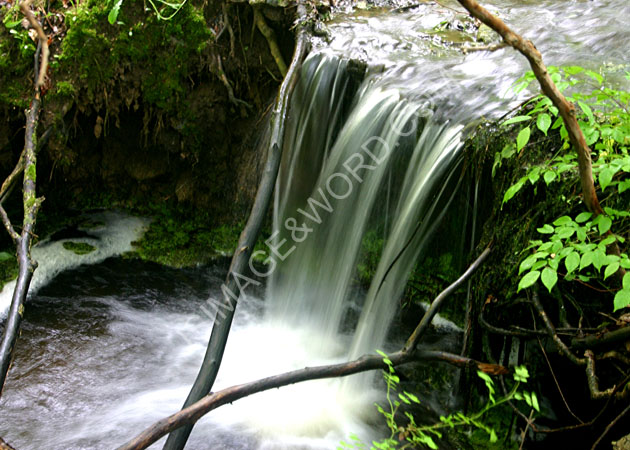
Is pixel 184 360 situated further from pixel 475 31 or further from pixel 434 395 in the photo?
pixel 475 31

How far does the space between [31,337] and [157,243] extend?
1684 mm

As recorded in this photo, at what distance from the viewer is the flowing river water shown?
318 centimetres

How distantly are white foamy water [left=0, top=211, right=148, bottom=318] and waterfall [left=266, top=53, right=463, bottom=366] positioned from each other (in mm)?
1610

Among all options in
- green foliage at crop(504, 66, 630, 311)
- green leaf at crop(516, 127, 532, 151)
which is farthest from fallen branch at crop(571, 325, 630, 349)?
green leaf at crop(516, 127, 532, 151)

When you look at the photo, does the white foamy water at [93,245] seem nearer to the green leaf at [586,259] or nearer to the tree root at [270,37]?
the tree root at [270,37]

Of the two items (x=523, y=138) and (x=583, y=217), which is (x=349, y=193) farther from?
(x=583, y=217)

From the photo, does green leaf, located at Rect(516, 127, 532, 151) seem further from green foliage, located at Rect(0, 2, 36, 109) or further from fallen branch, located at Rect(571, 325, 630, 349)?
green foliage, located at Rect(0, 2, 36, 109)

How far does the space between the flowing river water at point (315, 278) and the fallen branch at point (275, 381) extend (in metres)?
0.85

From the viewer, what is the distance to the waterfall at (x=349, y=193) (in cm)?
338

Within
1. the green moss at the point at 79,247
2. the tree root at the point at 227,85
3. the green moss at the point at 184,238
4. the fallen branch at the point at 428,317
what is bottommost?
the green moss at the point at 79,247

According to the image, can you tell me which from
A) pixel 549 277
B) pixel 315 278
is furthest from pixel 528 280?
pixel 315 278

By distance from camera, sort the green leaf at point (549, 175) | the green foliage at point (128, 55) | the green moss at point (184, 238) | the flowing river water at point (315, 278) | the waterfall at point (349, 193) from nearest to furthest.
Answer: the green leaf at point (549, 175)
the flowing river water at point (315, 278)
the waterfall at point (349, 193)
the green foliage at point (128, 55)
the green moss at point (184, 238)

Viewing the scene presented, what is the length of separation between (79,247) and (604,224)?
181 inches

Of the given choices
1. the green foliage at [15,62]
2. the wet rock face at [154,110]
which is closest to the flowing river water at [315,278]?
A: the wet rock face at [154,110]
